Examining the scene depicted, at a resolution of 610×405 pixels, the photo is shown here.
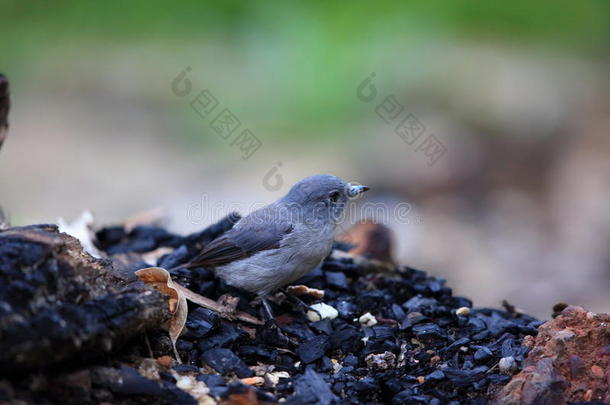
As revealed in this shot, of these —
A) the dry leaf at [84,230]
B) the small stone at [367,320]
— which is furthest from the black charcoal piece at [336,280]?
the dry leaf at [84,230]

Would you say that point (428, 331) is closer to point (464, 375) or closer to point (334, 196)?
point (464, 375)

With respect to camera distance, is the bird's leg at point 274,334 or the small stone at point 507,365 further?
the bird's leg at point 274,334

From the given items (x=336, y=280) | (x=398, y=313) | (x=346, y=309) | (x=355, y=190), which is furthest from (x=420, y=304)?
(x=355, y=190)

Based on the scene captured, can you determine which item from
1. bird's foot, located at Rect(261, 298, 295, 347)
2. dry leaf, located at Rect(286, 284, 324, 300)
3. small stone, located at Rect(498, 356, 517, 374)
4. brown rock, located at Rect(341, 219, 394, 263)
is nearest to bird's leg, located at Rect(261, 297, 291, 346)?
bird's foot, located at Rect(261, 298, 295, 347)

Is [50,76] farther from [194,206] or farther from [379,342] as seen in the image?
[379,342]

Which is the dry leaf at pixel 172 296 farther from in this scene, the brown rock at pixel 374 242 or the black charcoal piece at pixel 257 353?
the brown rock at pixel 374 242

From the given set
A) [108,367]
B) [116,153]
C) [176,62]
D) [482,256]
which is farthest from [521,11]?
[108,367]
